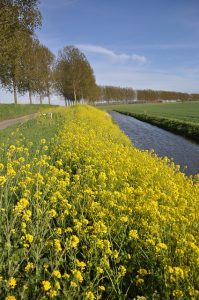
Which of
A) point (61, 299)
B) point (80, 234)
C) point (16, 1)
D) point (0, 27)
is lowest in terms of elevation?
point (61, 299)

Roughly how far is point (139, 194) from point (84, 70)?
51.4 m

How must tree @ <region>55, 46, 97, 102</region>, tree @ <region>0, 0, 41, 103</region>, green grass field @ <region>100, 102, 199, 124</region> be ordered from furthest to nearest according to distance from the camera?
tree @ <region>55, 46, 97, 102</region> < green grass field @ <region>100, 102, 199, 124</region> < tree @ <region>0, 0, 41, 103</region>

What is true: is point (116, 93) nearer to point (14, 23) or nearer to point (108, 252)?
point (14, 23)

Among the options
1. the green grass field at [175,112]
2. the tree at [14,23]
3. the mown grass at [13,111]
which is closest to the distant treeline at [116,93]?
the green grass field at [175,112]

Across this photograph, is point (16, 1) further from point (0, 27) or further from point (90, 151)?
point (90, 151)

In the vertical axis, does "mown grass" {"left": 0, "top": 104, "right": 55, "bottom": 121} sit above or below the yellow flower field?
above

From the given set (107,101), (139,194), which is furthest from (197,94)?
(139,194)

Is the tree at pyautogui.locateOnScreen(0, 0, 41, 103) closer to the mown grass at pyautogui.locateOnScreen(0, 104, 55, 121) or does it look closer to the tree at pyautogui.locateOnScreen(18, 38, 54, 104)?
the mown grass at pyautogui.locateOnScreen(0, 104, 55, 121)

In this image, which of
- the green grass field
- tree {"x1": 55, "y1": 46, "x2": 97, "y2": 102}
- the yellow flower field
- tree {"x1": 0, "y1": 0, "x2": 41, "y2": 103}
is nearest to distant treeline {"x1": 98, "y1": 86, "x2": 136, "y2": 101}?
the green grass field

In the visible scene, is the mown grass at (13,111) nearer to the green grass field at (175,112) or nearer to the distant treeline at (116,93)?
the green grass field at (175,112)

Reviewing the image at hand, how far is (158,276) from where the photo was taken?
129 inches

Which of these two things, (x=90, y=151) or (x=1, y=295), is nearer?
(x=1, y=295)

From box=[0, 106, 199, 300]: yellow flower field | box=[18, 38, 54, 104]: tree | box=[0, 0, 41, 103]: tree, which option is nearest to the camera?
box=[0, 106, 199, 300]: yellow flower field

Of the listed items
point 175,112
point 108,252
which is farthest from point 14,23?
point 175,112
